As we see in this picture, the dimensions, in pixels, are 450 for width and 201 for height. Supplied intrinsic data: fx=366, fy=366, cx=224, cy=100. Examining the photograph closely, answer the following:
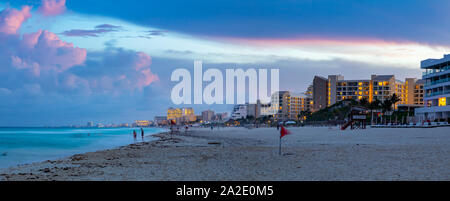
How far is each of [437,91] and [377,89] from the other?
70230mm

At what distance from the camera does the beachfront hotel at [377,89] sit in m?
142

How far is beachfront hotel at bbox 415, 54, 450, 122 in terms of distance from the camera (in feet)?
232

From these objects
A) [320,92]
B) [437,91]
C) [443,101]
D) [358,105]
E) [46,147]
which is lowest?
[46,147]

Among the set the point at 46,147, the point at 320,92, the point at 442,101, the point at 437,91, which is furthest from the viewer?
the point at 320,92

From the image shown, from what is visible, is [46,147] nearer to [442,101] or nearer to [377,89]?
[442,101]

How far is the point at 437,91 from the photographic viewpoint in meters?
75.4

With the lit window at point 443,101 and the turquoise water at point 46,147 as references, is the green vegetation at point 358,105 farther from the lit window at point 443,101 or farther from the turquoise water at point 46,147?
the turquoise water at point 46,147

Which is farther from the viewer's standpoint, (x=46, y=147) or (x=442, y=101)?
(x=442, y=101)

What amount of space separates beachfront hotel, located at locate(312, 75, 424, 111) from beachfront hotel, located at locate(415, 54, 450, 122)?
58.8m

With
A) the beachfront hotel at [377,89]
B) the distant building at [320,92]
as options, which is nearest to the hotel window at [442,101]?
the beachfront hotel at [377,89]

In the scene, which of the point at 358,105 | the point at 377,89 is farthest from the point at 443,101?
the point at 377,89

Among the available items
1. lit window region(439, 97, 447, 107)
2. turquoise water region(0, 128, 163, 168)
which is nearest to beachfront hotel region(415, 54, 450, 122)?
lit window region(439, 97, 447, 107)
